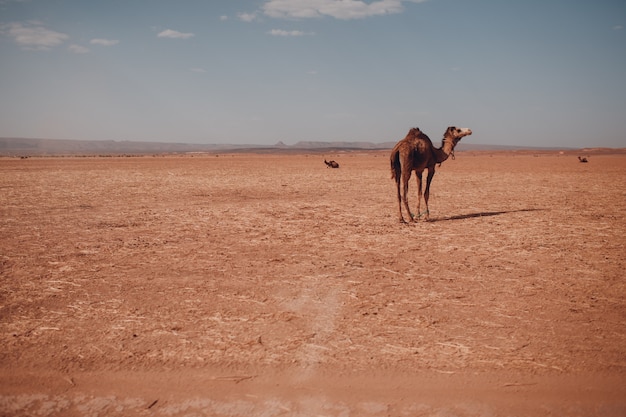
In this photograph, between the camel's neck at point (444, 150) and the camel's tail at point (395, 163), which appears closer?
the camel's tail at point (395, 163)

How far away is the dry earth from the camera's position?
11.4 ft

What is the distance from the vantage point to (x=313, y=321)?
4.85 meters

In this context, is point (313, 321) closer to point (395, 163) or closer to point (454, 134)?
point (395, 163)

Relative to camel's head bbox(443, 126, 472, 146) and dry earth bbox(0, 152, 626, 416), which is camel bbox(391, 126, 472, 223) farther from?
dry earth bbox(0, 152, 626, 416)

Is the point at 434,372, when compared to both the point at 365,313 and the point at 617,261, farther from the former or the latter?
the point at 617,261

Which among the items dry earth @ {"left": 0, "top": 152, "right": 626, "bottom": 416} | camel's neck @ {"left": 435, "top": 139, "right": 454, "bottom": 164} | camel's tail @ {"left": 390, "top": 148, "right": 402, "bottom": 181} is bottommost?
dry earth @ {"left": 0, "top": 152, "right": 626, "bottom": 416}

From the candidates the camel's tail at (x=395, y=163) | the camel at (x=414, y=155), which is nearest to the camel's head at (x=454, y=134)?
the camel at (x=414, y=155)

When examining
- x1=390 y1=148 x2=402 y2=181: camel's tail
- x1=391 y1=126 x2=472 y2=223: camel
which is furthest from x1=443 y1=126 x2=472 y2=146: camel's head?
x1=390 y1=148 x2=402 y2=181: camel's tail

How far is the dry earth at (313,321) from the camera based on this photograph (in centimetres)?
348

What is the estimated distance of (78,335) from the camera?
14.8 ft

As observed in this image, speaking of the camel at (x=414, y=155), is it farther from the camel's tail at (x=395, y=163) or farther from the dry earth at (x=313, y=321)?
the dry earth at (x=313, y=321)

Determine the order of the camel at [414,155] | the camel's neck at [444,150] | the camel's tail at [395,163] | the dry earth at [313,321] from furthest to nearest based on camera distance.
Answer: the camel's neck at [444,150] → the camel's tail at [395,163] → the camel at [414,155] → the dry earth at [313,321]

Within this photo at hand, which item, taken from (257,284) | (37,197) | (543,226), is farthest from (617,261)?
(37,197)

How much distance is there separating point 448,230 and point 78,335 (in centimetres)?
795
